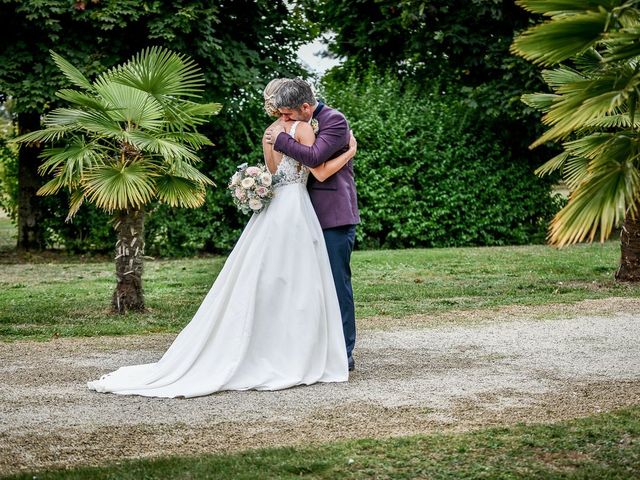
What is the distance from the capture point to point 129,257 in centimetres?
1041

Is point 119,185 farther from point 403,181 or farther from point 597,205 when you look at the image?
point 403,181

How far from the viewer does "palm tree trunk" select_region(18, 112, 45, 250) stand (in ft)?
58.7

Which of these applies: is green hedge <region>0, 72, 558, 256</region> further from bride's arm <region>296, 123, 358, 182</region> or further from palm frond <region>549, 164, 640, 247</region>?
palm frond <region>549, 164, 640, 247</region>

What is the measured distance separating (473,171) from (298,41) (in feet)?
14.6

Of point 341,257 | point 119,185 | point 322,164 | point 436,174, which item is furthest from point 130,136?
point 436,174

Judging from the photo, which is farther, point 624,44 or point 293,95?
point 293,95

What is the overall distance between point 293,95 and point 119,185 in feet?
10.1

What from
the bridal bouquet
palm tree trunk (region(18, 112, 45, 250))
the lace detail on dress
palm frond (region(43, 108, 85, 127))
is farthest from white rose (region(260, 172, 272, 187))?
palm tree trunk (region(18, 112, 45, 250))

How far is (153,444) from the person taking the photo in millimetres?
5352

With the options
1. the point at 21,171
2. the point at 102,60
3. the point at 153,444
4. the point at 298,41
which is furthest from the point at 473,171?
the point at 153,444

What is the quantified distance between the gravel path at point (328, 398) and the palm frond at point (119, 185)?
1496mm

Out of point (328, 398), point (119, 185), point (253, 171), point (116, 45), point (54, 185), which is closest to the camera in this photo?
point (328, 398)

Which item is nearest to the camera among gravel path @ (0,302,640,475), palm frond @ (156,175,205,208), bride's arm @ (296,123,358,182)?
gravel path @ (0,302,640,475)

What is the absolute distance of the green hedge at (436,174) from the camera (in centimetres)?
1891
